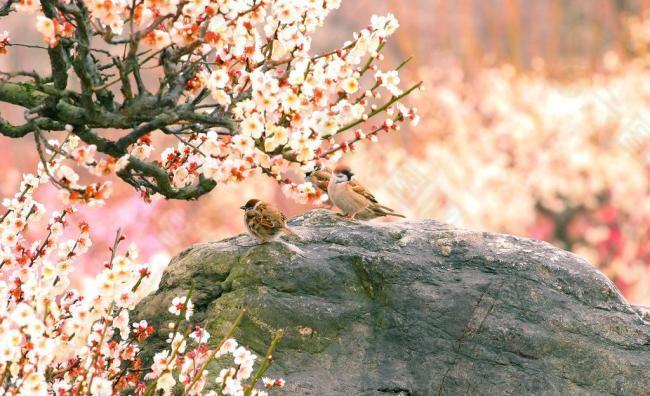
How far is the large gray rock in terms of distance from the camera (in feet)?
17.8

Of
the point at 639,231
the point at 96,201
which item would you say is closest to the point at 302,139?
the point at 96,201

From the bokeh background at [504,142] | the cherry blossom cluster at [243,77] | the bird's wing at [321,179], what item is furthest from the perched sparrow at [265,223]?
the bokeh background at [504,142]

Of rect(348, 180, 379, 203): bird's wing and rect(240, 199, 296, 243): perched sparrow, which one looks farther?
rect(348, 180, 379, 203): bird's wing

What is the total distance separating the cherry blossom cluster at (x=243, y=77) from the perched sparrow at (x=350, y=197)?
1411mm

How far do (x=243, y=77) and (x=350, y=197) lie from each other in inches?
78.8

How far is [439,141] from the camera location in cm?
1588

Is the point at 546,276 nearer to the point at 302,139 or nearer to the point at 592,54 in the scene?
the point at 302,139

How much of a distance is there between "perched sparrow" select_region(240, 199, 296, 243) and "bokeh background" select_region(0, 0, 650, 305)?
669 centimetres

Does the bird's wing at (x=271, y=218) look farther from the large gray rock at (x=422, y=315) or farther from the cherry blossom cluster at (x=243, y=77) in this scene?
the cherry blossom cluster at (x=243, y=77)

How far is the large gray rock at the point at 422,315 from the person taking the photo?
5.43 meters

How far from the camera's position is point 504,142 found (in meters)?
15.4

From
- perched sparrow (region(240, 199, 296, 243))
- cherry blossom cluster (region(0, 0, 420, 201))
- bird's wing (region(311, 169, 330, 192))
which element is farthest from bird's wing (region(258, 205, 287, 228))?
bird's wing (region(311, 169, 330, 192))

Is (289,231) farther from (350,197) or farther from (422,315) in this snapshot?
(422,315)

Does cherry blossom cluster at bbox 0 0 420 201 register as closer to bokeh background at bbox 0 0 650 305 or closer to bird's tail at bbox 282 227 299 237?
bird's tail at bbox 282 227 299 237
